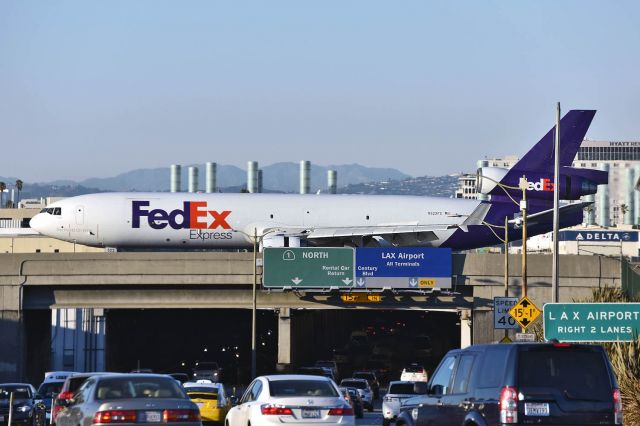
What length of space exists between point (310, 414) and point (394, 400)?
16461 millimetres

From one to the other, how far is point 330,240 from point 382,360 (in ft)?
86.0

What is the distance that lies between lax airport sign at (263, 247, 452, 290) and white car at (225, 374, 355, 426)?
46.0m

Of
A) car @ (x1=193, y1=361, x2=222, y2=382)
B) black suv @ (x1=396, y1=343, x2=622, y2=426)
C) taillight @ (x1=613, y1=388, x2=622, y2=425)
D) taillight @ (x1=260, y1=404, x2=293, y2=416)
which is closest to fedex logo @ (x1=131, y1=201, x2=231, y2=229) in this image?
car @ (x1=193, y1=361, x2=222, y2=382)

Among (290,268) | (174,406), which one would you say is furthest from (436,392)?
(290,268)

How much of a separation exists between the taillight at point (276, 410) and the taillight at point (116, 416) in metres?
3.52

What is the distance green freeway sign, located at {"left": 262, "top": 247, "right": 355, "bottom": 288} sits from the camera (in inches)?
2800

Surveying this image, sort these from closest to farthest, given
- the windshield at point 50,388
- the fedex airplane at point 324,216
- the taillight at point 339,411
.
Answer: the taillight at point 339,411, the windshield at point 50,388, the fedex airplane at point 324,216

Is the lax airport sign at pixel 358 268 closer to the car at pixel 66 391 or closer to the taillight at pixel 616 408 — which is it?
the car at pixel 66 391

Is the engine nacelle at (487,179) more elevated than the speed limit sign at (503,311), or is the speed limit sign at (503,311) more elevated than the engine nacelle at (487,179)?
the engine nacelle at (487,179)

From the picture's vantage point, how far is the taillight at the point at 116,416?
2091 centimetres

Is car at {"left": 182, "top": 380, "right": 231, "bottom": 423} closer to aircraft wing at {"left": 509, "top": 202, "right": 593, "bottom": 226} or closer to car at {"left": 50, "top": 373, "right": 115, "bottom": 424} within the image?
car at {"left": 50, "top": 373, "right": 115, "bottom": 424}

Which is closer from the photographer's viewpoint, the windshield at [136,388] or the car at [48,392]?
the windshield at [136,388]

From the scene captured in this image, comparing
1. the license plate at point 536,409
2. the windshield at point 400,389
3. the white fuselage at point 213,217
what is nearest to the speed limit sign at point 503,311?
the windshield at point 400,389

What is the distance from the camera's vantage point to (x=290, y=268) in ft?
234
